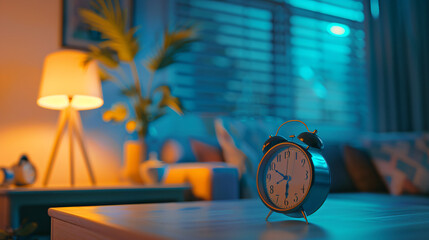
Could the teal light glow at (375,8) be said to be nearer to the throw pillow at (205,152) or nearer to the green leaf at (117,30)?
the throw pillow at (205,152)

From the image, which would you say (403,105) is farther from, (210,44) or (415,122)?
(210,44)

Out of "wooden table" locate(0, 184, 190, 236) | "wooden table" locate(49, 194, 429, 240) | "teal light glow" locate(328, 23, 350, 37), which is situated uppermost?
"teal light glow" locate(328, 23, 350, 37)

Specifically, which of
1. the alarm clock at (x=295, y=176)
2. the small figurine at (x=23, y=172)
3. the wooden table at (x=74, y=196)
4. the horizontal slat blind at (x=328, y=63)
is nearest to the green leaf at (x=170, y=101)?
the wooden table at (x=74, y=196)

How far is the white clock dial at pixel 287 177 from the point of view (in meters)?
1.00

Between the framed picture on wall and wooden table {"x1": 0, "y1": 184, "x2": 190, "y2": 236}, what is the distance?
1133 millimetres

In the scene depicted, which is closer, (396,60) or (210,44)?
(210,44)

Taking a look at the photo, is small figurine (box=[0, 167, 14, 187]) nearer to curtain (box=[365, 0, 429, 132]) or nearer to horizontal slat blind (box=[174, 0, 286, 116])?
horizontal slat blind (box=[174, 0, 286, 116])

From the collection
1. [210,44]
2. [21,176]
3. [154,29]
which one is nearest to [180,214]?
[21,176]

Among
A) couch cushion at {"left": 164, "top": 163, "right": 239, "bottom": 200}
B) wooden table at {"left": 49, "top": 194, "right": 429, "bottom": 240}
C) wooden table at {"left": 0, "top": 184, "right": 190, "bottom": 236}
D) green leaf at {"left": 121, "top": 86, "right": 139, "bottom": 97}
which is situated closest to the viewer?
wooden table at {"left": 49, "top": 194, "right": 429, "bottom": 240}

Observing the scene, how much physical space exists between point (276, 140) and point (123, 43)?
71.1 inches

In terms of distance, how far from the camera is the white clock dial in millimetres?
1000

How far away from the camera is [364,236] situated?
0.78 meters

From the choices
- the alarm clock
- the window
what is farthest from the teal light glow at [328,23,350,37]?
the alarm clock

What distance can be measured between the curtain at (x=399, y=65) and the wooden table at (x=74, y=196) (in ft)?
7.56
